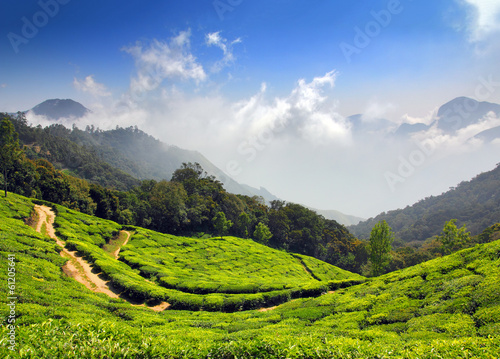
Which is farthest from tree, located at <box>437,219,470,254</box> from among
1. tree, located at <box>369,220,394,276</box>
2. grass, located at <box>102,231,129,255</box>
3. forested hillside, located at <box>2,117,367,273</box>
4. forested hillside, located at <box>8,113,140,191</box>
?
forested hillside, located at <box>8,113,140,191</box>

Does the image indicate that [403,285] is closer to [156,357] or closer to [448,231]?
[156,357]

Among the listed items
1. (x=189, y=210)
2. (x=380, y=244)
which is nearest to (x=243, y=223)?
(x=189, y=210)

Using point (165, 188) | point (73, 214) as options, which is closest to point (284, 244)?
point (165, 188)

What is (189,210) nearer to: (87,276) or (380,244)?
(87,276)

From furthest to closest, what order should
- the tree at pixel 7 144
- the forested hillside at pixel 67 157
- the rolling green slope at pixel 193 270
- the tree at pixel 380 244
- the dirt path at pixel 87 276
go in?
the forested hillside at pixel 67 157, the tree at pixel 380 244, the tree at pixel 7 144, the rolling green slope at pixel 193 270, the dirt path at pixel 87 276

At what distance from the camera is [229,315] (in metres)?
16.1

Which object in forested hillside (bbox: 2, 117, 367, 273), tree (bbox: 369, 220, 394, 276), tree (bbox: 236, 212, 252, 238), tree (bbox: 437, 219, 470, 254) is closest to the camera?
tree (bbox: 437, 219, 470, 254)

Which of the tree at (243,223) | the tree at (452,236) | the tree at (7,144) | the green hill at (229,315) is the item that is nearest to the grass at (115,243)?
the green hill at (229,315)

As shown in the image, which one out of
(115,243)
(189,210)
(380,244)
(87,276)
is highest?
(380,244)

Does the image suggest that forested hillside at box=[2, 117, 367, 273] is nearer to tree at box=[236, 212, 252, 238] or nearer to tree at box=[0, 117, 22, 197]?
tree at box=[236, 212, 252, 238]

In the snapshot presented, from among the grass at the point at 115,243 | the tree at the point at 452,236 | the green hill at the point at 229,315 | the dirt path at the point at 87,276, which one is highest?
the tree at the point at 452,236

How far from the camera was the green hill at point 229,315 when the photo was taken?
6.24m

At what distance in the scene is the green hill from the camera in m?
6.24

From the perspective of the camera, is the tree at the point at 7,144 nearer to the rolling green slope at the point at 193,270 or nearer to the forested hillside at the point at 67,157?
the rolling green slope at the point at 193,270
